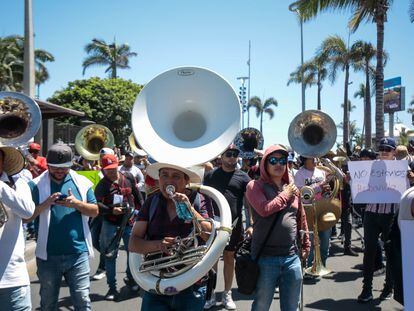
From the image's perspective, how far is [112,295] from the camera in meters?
5.44

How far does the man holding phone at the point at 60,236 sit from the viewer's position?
356 centimetres

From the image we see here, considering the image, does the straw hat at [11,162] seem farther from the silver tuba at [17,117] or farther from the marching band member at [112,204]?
the marching band member at [112,204]

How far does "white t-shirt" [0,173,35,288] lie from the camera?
2842 mm

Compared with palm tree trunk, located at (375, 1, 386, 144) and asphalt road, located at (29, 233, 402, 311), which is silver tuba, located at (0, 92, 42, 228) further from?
palm tree trunk, located at (375, 1, 386, 144)

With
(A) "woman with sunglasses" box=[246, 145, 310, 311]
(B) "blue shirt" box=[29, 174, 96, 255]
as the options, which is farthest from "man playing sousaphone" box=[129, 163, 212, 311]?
(B) "blue shirt" box=[29, 174, 96, 255]

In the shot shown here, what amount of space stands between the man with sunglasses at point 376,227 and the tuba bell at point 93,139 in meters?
7.49

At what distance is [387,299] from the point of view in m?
5.37

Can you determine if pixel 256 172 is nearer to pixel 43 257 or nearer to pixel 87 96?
pixel 43 257

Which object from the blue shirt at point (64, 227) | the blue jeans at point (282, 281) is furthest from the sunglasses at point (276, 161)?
the blue shirt at point (64, 227)

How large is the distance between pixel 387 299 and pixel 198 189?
12.2 feet

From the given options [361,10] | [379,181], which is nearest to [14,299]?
[379,181]

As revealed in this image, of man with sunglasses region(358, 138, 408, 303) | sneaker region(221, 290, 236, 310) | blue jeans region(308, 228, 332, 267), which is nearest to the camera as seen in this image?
sneaker region(221, 290, 236, 310)

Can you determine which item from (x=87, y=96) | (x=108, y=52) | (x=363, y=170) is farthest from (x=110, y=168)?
(x=108, y=52)

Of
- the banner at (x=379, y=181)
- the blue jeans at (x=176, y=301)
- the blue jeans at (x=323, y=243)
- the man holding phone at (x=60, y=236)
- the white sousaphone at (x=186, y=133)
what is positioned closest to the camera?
the white sousaphone at (x=186, y=133)
